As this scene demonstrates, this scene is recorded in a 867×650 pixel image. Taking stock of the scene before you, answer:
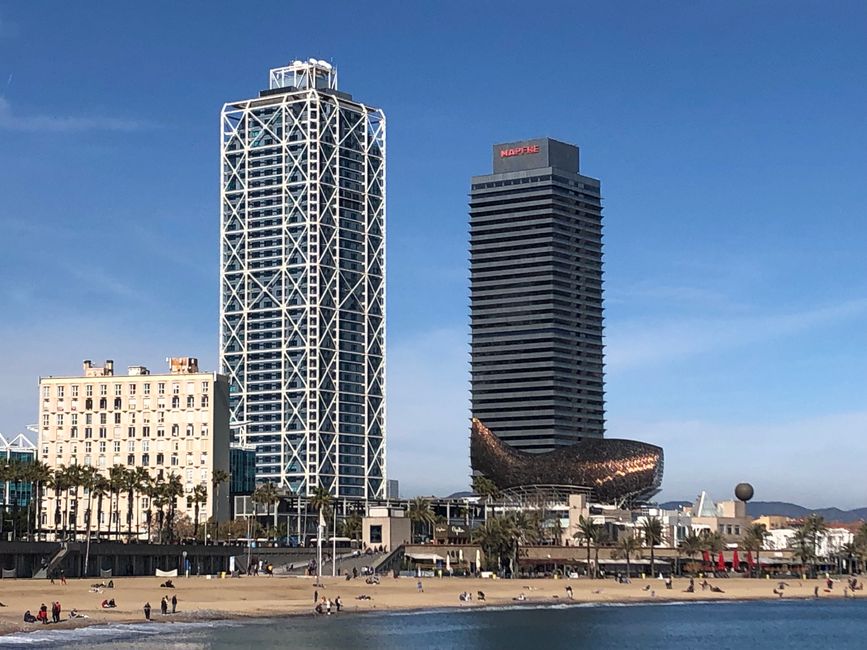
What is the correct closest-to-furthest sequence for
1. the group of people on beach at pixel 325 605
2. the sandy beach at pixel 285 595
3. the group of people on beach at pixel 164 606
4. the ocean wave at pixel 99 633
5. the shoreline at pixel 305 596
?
the ocean wave at pixel 99 633, the group of people on beach at pixel 164 606, the shoreline at pixel 305 596, the sandy beach at pixel 285 595, the group of people on beach at pixel 325 605

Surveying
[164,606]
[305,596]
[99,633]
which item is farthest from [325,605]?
[99,633]

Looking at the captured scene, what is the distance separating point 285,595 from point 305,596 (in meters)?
1.90

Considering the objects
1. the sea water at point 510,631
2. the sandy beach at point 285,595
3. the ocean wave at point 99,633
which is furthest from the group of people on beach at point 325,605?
the ocean wave at point 99,633

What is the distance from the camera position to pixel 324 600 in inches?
5133

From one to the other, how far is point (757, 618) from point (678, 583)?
50.2 m

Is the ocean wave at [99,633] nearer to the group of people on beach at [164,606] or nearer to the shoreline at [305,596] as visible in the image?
the shoreline at [305,596]

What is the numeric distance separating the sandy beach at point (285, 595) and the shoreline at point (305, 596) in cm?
8

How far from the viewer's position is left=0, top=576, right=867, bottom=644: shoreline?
111 m

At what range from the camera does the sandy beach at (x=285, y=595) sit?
112 meters

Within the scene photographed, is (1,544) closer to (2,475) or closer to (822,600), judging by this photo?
(2,475)

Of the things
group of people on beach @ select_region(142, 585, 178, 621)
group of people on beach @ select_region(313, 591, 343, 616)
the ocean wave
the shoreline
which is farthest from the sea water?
group of people on beach @ select_region(142, 585, 178, 621)

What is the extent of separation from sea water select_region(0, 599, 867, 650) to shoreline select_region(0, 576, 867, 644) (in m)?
1.72

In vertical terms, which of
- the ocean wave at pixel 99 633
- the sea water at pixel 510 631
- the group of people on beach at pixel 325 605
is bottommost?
the sea water at pixel 510 631

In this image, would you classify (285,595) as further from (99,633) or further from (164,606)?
(99,633)
